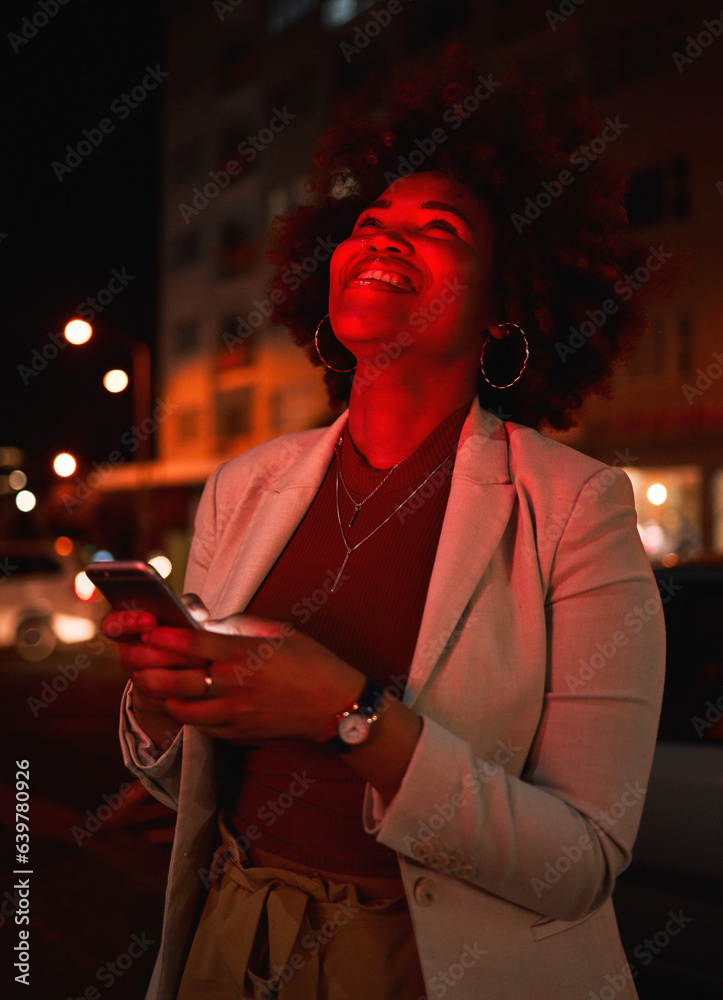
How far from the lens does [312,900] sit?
58.8 inches

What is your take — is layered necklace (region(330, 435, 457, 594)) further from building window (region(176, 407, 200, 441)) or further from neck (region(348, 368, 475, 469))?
Answer: building window (region(176, 407, 200, 441))

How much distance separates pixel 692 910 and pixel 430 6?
2620cm

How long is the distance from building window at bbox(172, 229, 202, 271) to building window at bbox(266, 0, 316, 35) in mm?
7514

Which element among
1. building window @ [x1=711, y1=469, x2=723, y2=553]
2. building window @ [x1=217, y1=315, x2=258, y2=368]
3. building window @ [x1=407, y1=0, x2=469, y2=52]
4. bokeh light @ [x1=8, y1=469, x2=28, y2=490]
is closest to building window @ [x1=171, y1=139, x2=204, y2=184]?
building window @ [x1=217, y1=315, x2=258, y2=368]

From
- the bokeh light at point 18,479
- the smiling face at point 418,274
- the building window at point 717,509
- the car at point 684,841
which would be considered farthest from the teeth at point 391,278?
the bokeh light at point 18,479

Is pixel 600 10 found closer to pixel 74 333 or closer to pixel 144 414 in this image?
pixel 144 414

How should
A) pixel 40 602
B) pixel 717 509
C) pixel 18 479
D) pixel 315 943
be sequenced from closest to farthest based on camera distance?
pixel 315 943 < pixel 40 602 < pixel 717 509 < pixel 18 479

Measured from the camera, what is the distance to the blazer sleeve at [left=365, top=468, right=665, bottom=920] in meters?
1.27

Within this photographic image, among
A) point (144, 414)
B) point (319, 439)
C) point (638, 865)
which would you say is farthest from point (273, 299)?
point (144, 414)

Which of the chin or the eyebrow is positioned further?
the eyebrow

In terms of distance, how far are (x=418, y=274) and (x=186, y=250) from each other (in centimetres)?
3346

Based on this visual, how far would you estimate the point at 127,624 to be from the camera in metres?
Answer: 1.17

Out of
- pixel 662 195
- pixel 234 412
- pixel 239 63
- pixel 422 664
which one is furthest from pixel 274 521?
pixel 239 63

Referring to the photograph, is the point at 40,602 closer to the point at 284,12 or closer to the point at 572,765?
the point at 572,765
